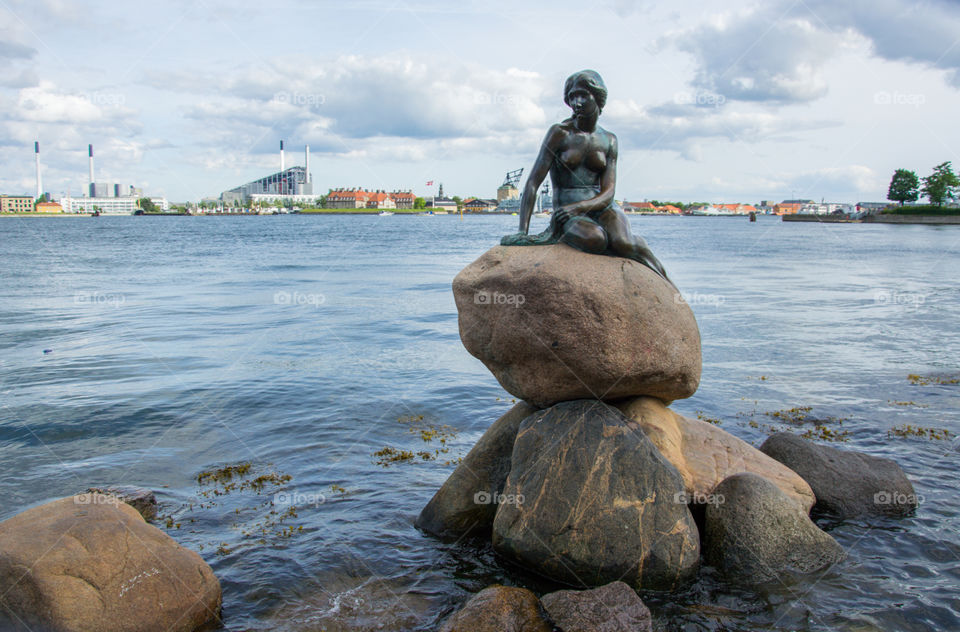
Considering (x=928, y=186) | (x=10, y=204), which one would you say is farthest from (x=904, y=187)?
(x=10, y=204)

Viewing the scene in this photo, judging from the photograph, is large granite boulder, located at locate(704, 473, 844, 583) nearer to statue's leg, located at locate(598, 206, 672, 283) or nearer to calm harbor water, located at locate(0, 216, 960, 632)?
calm harbor water, located at locate(0, 216, 960, 632)

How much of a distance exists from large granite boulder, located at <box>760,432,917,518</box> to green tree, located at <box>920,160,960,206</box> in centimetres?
12470

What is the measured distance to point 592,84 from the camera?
8305 millimetres

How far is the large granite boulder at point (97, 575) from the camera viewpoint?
5.66 metres

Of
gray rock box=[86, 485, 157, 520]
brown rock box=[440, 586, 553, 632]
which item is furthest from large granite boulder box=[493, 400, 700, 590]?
gray rock box=[86, 485, 157, 520]

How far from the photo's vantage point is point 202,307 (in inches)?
1087

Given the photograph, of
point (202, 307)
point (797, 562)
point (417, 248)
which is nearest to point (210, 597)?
point (797, 562)

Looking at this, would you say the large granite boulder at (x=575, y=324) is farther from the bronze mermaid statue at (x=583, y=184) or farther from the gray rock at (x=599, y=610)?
the gray rock at (x=599, y=610)

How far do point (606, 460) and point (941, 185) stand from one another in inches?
5090

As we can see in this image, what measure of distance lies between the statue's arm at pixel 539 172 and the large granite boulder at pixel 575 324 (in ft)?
1.95

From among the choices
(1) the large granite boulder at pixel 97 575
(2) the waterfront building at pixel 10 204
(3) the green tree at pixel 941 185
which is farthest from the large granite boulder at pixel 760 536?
(2) the waterfront building at pixel 10 204

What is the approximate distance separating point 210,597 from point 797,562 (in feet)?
19.1

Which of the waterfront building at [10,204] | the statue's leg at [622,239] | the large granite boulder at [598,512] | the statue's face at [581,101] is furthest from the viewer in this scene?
the waterfront building at [10,204]

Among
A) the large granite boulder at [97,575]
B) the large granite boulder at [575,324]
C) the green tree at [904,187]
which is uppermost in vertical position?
the green tree at [904,187]
